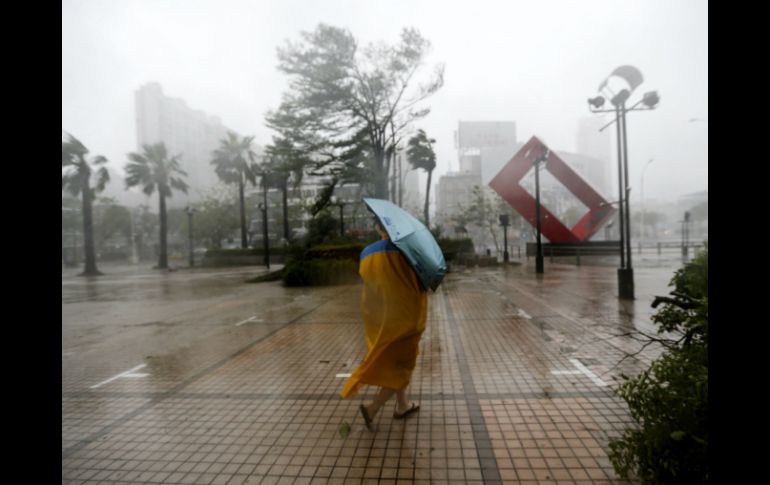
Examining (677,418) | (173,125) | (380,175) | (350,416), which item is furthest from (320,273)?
(677,418)

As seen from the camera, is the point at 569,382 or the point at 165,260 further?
the point at 165,260

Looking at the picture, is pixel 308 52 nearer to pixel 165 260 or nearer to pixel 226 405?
pixel 226 405

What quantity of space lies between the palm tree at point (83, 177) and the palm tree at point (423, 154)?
315 inches

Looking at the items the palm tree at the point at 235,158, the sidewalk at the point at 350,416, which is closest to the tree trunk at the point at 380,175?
the sidewalk at the point at 350,416

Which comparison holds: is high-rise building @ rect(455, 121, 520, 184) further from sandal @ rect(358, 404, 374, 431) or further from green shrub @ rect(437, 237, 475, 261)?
sandal @ rect(358, 404, 374, 431)

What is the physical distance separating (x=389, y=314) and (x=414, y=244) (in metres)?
0.49

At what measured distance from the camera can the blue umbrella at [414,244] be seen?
2762mm

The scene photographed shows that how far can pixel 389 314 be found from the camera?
9.34 ft

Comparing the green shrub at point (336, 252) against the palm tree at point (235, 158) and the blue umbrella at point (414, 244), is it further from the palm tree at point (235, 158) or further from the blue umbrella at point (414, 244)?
the palm tree at point (235, 158)

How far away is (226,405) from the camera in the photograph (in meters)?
3.57

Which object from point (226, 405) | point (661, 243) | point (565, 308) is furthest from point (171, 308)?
point (661, 243)
